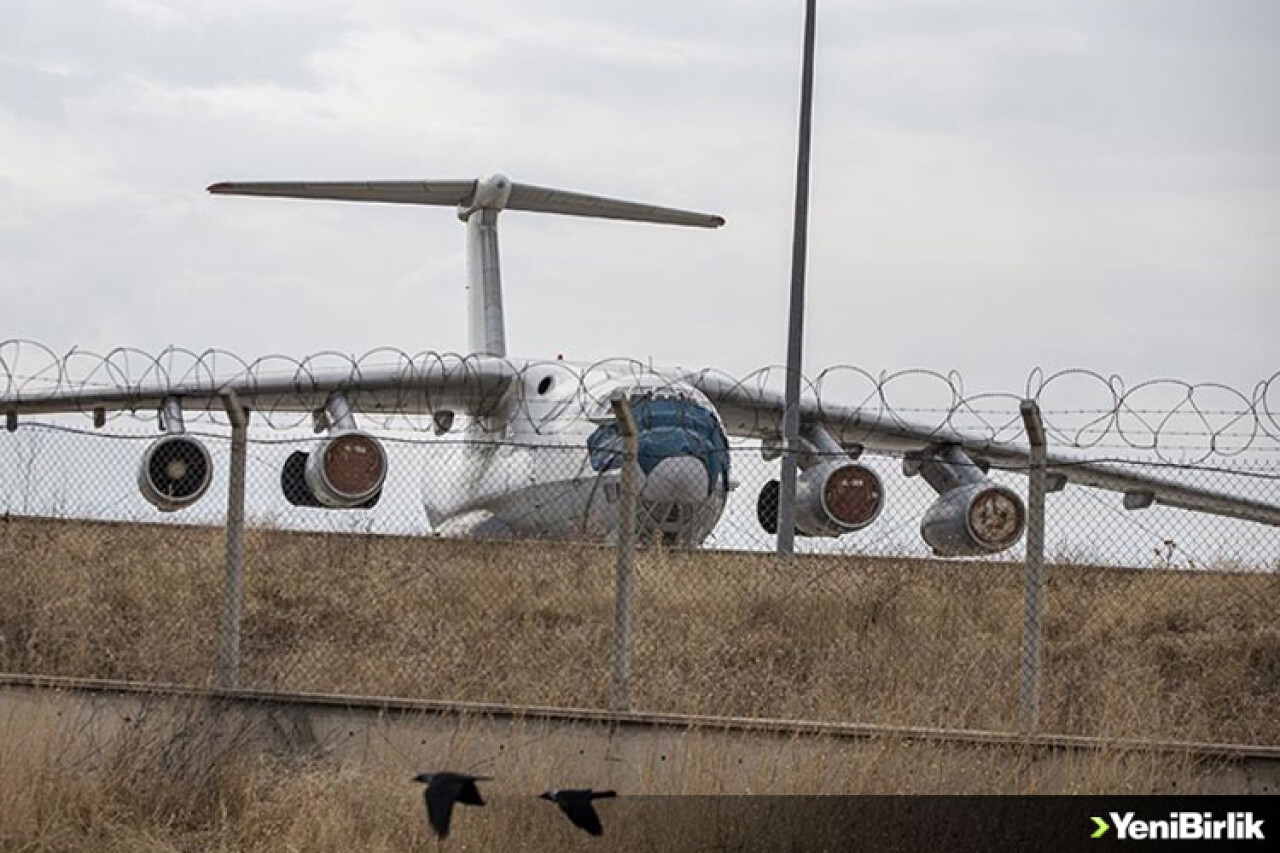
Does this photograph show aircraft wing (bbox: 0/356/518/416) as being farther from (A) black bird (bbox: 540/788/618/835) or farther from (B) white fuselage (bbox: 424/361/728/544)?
(A) black bird (bbox: 540/788/618/835)

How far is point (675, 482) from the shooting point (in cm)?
1892

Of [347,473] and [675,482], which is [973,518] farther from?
[347,473]

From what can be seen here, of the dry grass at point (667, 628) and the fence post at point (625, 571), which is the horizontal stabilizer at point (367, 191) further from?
the fence post at point (625, 571)

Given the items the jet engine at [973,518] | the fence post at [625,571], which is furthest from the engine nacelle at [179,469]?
the fence post at [625,571]

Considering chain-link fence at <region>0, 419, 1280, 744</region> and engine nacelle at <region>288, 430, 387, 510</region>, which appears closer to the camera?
chain-link fence at <region>0, 419, 1280, 744</region>

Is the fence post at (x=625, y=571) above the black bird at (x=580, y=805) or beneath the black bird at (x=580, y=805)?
above

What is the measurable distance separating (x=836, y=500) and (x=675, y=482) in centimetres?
289

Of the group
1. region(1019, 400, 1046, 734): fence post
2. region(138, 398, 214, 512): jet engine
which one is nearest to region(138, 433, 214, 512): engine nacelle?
region(138, 398, 214, 512): jet engine

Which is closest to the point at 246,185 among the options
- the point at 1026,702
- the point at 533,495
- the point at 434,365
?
the point at 434,365

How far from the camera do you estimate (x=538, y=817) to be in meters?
8.45

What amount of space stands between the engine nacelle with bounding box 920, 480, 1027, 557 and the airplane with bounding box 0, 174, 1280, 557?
2 centimetres

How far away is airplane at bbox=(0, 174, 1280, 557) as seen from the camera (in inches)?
760

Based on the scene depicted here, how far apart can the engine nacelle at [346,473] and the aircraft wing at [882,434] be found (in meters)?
3.50

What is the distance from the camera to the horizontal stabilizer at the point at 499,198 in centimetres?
2542
